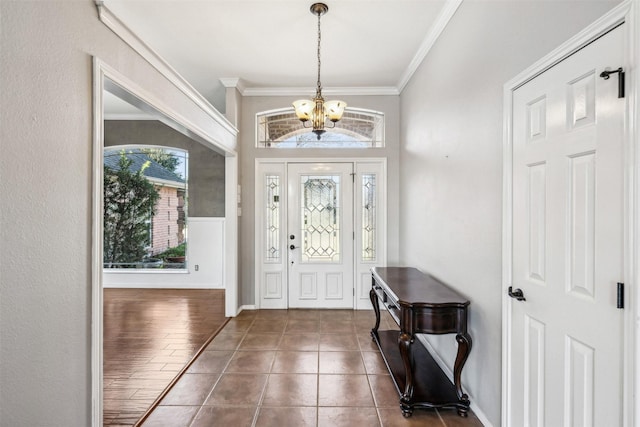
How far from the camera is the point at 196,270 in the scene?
5379 millimetres

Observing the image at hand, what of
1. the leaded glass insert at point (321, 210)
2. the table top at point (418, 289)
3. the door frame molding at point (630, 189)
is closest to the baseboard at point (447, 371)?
the table top at point (418, 289)

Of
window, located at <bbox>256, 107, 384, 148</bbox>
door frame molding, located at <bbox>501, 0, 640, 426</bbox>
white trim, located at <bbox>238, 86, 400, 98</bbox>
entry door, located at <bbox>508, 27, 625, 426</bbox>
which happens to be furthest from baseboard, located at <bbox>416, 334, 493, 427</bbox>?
white trim, located at <bbox>238, 86, 400, 98</bbox>

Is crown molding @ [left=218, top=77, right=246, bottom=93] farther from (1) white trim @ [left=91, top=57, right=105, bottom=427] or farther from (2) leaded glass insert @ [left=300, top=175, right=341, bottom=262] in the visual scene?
(1) white trim @ [left=91, top=57, right=105, bottom=427]

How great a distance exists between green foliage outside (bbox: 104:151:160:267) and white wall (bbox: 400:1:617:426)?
4.97 meters

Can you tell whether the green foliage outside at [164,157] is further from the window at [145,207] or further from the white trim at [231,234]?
the white trim at [231,234]

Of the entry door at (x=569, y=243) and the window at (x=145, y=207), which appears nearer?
the entry door at (x=569, y=243)

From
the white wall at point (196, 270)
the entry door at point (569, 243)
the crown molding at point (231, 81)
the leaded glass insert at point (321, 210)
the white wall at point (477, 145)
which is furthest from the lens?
the white wall at point (196, 270)

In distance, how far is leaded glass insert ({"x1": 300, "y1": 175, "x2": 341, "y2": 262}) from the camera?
14.0 feet

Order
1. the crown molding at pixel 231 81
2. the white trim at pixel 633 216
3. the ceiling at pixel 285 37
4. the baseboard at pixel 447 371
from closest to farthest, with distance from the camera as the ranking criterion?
the white trim at pixel 633 216 → the baseboard at pixel 447 371 → the ceiling at pixel 285 37 → the crown molding at pixel 231 81

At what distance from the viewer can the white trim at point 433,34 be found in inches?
94.3

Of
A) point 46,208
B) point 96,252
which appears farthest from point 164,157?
point 46,208

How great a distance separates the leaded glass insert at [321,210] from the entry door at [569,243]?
2735mm

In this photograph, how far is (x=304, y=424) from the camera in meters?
1.99

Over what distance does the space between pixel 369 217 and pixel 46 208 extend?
3.53 metres
